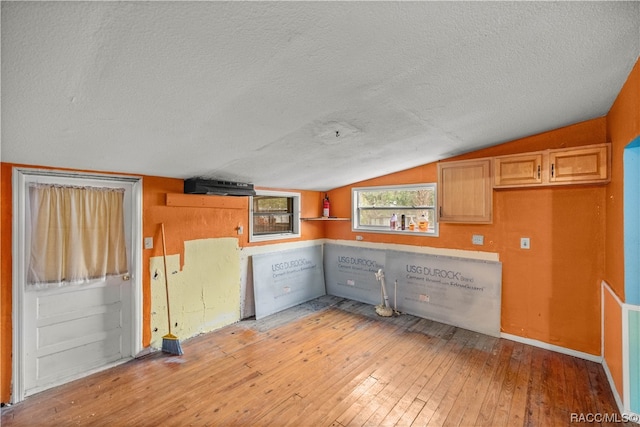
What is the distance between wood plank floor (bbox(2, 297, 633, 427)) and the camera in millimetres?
2086

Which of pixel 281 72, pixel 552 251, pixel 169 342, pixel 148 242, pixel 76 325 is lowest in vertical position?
pixel 169 342

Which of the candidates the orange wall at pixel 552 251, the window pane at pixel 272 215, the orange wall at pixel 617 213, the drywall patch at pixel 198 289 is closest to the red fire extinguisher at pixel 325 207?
the window pane at pixel 272 215

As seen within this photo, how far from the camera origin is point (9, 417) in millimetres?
2084

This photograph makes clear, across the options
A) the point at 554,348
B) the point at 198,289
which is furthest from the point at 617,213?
the point at 198,289

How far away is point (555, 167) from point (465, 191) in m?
0.86

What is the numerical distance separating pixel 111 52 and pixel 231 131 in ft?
3.28

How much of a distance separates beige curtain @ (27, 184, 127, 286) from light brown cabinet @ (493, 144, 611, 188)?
4.19m

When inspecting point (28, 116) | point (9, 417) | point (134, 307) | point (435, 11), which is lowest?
point (9, 417)

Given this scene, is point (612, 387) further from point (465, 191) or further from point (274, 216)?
point (274, 216)

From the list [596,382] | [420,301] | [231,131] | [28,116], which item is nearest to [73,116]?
[28,116]

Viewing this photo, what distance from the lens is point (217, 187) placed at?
11.3 feet

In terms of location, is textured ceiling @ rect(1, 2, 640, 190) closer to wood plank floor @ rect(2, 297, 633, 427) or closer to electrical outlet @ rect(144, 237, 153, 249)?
electrical outlet @ rect(144, 237, 153, 249)

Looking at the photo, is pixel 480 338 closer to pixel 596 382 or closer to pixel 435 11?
pixel 596 382

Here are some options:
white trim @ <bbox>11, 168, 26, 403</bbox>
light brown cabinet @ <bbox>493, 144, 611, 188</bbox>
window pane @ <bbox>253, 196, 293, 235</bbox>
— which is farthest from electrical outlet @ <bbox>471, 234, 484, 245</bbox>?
white trim @ <bbox>11, 168, 26, 403</bbox>
